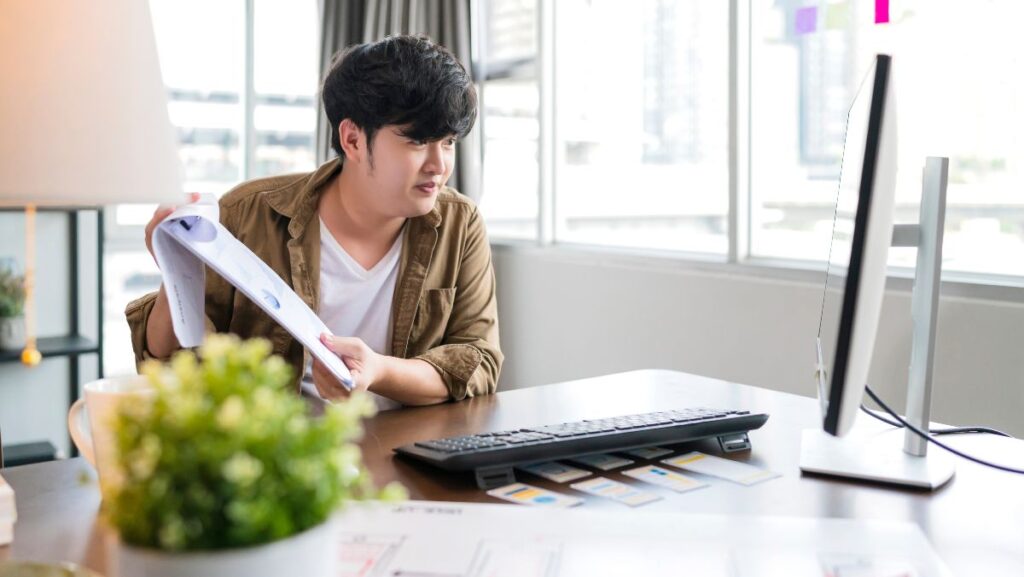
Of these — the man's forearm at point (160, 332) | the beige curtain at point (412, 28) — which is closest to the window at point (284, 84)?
the beige curtain at point (412, 28)

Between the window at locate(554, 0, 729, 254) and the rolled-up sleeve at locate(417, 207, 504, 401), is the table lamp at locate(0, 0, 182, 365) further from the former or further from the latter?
the window at locate(554, 0, 729, 254)

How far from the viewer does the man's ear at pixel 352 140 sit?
179 cm

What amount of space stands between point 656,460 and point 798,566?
33 cm

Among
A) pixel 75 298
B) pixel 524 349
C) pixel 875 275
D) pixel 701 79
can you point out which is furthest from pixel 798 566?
pixel 75 298

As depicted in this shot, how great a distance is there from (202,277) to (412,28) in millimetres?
2706

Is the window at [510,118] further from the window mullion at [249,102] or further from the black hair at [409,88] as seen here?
the black hair at [409,88]

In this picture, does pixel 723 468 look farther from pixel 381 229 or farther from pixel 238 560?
pixel 381 229

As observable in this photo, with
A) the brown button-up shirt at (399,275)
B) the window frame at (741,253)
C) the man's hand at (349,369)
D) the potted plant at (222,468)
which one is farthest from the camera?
the window frame at (741,253)

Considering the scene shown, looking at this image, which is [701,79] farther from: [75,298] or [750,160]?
[75,298]

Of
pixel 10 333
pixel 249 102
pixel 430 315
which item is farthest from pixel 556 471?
pixel 249 102

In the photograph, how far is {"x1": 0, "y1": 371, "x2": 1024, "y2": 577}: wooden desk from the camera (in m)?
0.86

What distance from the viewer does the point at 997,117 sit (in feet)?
7.53

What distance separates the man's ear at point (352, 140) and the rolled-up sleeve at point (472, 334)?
0.24 metres

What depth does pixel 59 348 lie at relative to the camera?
3.16 meters
